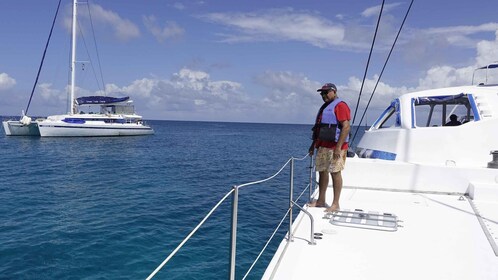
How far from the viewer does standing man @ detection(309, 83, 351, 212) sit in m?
5.60

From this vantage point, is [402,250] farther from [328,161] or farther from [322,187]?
[322,187]

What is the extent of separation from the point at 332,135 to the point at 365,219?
4.24ft

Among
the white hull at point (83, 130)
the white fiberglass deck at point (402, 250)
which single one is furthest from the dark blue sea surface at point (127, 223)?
the white hull at point (83, 130)

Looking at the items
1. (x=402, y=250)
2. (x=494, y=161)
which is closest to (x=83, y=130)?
(x=494, y=161)

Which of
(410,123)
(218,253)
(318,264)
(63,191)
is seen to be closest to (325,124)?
(318,264)

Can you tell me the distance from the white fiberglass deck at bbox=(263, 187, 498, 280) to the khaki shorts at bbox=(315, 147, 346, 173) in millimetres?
699

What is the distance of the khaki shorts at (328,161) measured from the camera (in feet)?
18.8

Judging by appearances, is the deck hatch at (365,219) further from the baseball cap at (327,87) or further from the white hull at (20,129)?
the white hull at (20,129)

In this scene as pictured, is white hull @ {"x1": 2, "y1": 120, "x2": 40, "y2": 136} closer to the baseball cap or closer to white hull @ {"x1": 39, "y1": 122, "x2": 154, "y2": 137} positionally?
white hull @ {"x1": 39, "y1": 122, "x2": 154, "y2": 137}

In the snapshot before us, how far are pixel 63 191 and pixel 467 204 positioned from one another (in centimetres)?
1582

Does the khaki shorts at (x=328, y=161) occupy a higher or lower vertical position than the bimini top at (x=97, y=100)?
lower

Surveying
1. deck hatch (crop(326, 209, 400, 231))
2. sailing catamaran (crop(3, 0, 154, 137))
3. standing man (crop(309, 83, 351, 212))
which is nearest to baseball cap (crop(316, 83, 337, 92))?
standing man (crop(309, 83, 351, 212))

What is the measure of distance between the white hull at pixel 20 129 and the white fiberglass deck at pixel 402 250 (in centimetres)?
5559

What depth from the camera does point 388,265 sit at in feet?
12.5
